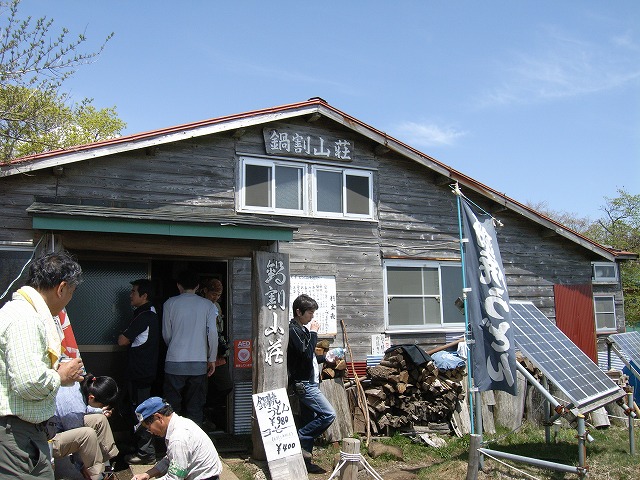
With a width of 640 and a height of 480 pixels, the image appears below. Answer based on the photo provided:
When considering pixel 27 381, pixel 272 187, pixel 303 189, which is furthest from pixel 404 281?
pixel 27 381

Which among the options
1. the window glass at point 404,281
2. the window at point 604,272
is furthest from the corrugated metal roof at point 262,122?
the window glass at point 404,281

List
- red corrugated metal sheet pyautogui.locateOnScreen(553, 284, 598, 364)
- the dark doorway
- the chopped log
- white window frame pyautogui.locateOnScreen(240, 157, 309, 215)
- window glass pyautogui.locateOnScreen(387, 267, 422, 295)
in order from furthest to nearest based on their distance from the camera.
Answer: red corrugated metal sheet pyautogui.locateOnScreen(553, 284, 598, 364)
window glass pyautogui.locateOnScreen(387, 267, 422, 295)
white window frame pyautogui.locateOnScreen(240, 157, 309, 215)
the dark doorway
the chopped log

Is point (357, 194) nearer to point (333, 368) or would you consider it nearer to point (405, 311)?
point (405, 311)

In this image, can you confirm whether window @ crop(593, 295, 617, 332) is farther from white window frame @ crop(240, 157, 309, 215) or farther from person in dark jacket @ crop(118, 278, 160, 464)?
person in dark jacket @ crop(118, 278, 160, 464)

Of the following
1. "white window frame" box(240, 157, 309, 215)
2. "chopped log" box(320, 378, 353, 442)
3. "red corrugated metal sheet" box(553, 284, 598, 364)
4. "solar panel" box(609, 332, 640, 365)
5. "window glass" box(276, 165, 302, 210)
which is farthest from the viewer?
"red corrugated metal sheet" box(553, 284, 598, 364)

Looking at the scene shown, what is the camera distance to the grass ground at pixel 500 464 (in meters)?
7.29

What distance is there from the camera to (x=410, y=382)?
1012 centimetres

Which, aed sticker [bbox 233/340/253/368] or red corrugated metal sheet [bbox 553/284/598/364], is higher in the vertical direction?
red corrugated metal sheet [bbox 553/284/598/364]

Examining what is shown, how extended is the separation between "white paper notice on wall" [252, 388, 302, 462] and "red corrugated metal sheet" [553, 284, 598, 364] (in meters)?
7.55

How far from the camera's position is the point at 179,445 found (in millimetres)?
4734

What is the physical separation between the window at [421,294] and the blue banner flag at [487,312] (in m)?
3.84

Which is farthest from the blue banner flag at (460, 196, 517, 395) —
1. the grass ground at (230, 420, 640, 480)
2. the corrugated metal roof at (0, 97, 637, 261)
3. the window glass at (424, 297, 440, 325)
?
the window glass at (424, 297, 440, 325)

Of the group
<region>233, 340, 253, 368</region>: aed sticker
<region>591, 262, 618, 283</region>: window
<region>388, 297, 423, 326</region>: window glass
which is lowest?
<region>233, 340, 253, 368</region>: aed sticker

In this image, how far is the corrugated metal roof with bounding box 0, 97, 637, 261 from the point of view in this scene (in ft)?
27.7
